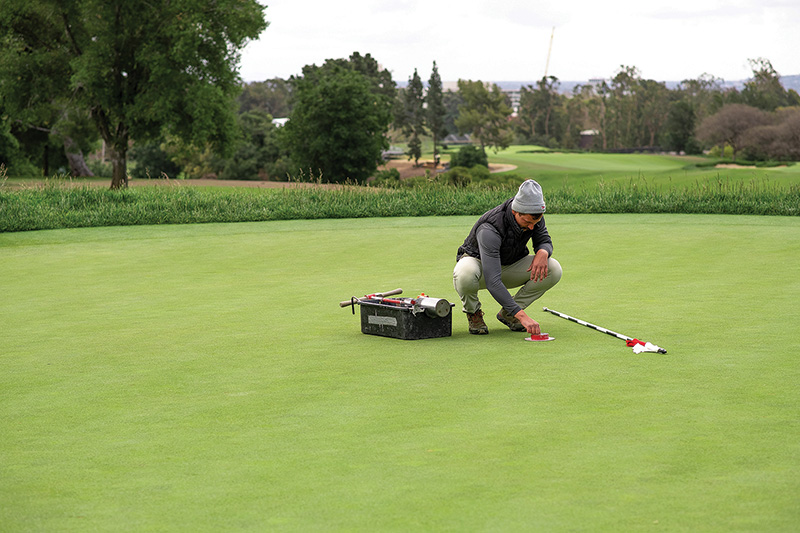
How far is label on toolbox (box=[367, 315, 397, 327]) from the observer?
323 inches

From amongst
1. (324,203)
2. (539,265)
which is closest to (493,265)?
(539,265)

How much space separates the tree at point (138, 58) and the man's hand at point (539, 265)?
37608mm

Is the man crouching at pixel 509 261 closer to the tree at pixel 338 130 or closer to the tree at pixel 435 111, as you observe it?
the tree at pixel 338 130

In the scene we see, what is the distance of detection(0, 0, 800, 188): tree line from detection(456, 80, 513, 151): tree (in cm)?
27

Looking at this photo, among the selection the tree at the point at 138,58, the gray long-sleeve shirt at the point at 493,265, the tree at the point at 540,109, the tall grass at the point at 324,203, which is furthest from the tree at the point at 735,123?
the gray long-sleeve shirt at the point at 493,265

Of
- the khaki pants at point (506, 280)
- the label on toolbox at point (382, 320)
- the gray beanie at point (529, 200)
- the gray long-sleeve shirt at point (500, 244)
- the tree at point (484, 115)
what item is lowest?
the label on toolbox at point (382, 320)

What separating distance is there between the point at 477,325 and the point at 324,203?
55.2 ft

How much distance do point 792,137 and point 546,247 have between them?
8911 cm

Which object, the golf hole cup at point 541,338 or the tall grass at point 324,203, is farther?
the tall grass at point 324,203

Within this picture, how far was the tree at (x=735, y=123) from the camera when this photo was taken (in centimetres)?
9719

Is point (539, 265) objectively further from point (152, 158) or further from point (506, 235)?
point (152, 158)

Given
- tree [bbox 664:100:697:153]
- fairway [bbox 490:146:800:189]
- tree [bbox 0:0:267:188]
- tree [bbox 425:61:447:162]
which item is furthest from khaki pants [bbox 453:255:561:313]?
tree [bbox 664:100:697:153]

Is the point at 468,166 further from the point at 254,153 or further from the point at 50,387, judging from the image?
the point at 50,387

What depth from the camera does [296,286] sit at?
12086mm
